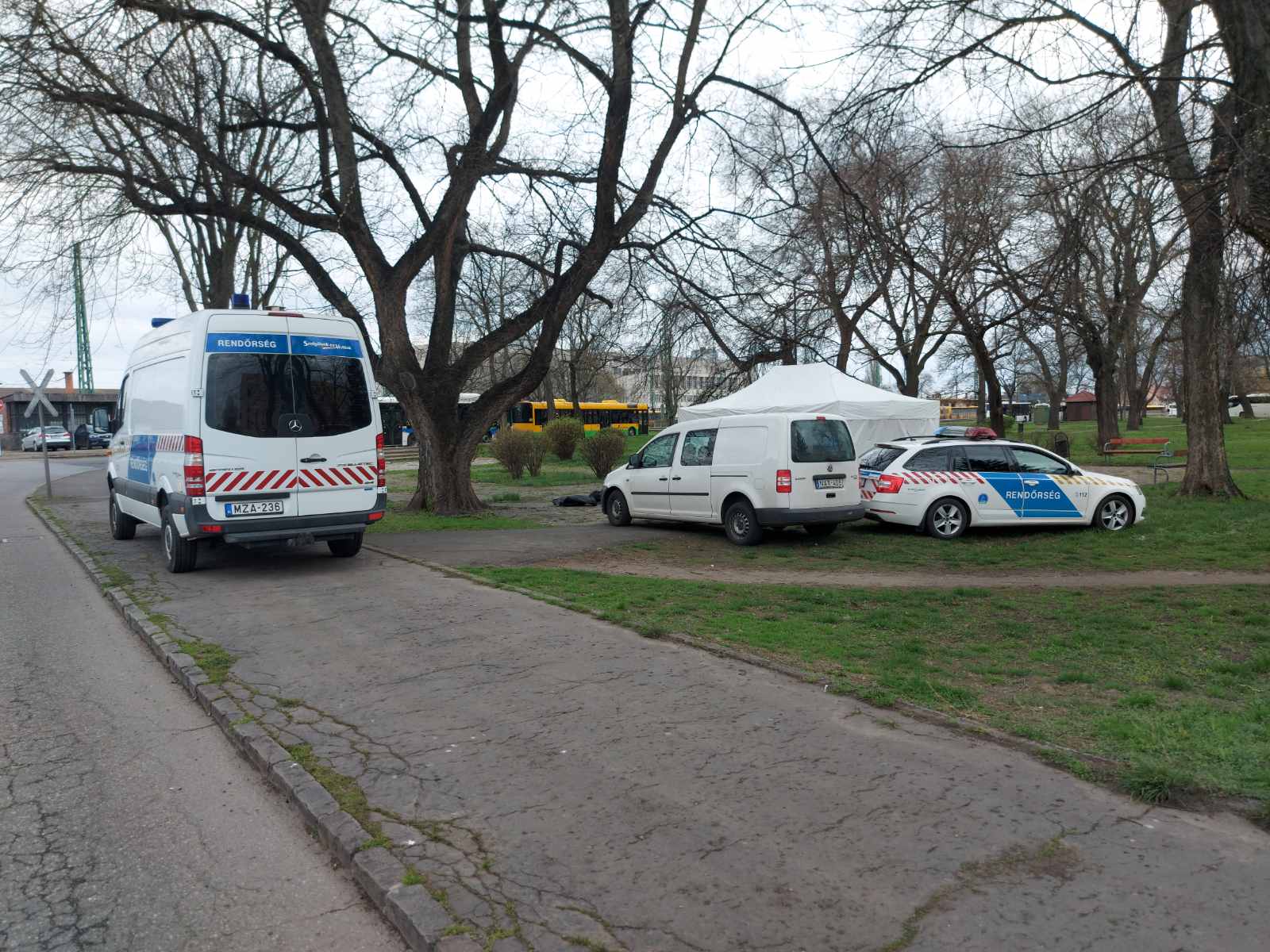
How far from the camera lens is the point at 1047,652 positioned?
664 cm

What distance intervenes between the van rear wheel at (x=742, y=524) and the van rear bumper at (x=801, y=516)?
0.46ft

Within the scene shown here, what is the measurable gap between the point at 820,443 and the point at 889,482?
1.71 m

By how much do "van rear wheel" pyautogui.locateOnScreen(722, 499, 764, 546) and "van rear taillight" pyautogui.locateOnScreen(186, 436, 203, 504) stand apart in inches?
268

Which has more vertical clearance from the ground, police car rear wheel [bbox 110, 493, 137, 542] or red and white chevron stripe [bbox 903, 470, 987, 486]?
red and white chevron stripe [bbox 903, 470, 987, 486]

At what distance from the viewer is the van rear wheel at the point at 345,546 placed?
11.6 m

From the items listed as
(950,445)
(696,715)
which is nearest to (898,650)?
(696,715)

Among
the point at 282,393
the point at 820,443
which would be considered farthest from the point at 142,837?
the point at 820,443

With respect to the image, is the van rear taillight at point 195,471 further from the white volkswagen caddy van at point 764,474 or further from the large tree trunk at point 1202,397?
the large tree trunk at point 1202,397

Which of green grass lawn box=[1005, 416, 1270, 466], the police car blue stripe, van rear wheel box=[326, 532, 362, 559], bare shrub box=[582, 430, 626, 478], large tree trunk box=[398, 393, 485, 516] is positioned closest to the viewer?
the police car blue stripe

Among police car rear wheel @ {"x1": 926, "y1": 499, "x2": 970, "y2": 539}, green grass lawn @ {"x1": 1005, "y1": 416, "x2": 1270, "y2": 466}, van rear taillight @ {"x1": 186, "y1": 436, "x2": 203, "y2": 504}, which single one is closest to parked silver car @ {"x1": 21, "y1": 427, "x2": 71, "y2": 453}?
green grass lawn @ {"x1": 1005, "y1": 416, "x2": 1270, "y2": 466}

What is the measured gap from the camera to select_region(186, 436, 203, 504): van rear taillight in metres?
9.80

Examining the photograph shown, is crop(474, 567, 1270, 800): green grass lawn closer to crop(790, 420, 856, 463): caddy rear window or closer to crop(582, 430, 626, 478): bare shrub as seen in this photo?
crop(790, 420, 856, 463): caddy rear window

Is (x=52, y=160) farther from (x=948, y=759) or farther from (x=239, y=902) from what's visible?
(x=948, y=759)

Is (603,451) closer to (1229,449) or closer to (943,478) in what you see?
(943,478)
